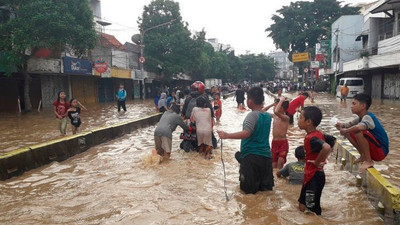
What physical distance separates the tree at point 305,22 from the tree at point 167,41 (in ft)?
62.2

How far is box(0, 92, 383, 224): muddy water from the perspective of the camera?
4.28 meters

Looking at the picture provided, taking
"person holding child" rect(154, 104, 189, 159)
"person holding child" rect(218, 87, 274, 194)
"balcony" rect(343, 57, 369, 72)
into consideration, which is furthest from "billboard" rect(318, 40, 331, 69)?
"person holding child" rect(218, 87, 274, 194)

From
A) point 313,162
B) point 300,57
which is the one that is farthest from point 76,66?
point 300,57

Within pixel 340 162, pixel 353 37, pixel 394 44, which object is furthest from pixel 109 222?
pixel 353 37

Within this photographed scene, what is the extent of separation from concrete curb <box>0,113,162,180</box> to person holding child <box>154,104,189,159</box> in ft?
7.34

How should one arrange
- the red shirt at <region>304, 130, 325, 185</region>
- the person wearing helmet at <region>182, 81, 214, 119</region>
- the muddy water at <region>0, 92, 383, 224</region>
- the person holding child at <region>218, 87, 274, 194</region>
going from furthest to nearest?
the person wearing helmet at <region>182, 81, 214, 119</region> → the person holding child at <region>218, 87, 274, 194</region> → the muddy water at <region>0, 92, 383, 224</region> → the red shirt at <region>304, 130, 325, 185</region>

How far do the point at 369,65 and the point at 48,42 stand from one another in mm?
22078

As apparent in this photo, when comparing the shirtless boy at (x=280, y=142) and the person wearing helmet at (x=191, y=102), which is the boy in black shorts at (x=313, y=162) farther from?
the person wearing helmet at (x=191, y=102)

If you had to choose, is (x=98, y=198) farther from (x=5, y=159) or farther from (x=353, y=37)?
(x=353, y=37)

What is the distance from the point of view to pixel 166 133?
23.5ft


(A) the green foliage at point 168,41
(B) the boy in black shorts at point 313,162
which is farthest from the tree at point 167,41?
(B) the boy in black shorts at point 313,162

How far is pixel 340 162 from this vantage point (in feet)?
22.9

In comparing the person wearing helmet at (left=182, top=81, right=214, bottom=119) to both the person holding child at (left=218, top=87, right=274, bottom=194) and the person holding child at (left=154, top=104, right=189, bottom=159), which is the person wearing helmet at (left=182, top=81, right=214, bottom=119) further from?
the person holding child at (left=218, top=87, right=274, bottom=194)

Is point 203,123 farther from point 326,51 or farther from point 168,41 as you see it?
point 326,51
